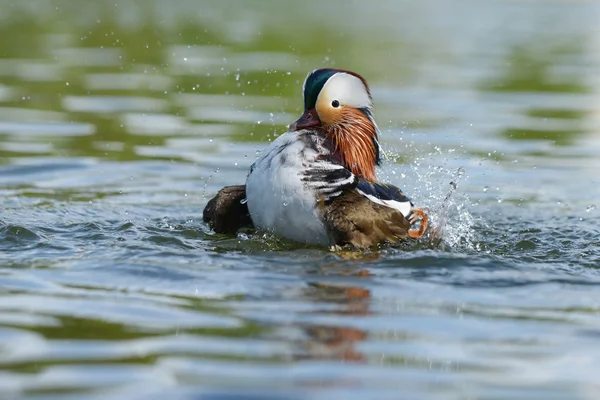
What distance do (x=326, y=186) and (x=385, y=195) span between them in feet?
2.43

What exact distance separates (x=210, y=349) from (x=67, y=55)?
14106mm

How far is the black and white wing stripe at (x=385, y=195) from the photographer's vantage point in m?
8.36

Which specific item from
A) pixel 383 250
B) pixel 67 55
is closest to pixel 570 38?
pixel 67 55

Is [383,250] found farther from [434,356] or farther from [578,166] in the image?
[578,166]

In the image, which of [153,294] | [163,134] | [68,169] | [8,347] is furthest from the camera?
[163,134]

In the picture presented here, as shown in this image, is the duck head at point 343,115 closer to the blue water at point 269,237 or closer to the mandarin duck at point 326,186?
the mandarin duck at point 326,186

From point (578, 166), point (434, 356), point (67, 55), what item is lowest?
point (434, 356)

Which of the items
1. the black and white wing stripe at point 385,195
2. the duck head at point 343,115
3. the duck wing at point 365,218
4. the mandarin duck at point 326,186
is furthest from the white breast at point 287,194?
the black and white wing stripe at point 385,195

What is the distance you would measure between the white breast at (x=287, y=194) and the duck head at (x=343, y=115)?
0.37m

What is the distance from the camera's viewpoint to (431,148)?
13.2 metres

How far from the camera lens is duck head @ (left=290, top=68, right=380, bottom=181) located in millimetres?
8516

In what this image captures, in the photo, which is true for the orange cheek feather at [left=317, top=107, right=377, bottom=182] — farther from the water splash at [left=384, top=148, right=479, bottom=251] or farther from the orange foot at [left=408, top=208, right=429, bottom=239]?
the water splash at [left=384, top=148, right=479, bottom=251]

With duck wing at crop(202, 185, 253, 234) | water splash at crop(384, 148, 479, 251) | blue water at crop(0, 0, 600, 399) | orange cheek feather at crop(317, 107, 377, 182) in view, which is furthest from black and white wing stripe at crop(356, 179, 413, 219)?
duck wing at crop(202, 185, 253, 234)

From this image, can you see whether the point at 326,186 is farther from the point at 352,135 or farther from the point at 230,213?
the point at 230,213
